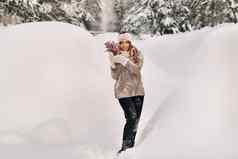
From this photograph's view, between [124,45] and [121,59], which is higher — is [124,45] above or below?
above

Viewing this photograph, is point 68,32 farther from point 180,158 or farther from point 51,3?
point 51,3

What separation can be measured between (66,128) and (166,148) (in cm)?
270

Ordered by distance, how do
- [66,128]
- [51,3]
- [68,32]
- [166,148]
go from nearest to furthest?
[166,148] → [66,128] → [68,32] → [51,3]

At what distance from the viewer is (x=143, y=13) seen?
3466 centimetres

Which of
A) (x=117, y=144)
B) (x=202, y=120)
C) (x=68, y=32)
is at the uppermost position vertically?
(x=68, y=32)

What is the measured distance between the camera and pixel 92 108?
10.2 meters

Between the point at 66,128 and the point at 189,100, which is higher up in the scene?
the point at 189,100

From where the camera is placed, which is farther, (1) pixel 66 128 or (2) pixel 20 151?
(1) pixel 66 128

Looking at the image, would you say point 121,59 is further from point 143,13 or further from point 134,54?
point 143,13

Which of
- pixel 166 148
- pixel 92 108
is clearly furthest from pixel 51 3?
pixel 166 148

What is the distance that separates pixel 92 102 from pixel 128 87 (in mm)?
2957

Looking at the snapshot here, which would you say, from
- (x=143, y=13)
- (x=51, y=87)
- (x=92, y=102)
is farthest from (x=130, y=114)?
(x=143, y=13)

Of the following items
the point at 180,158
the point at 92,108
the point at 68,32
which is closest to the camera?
the point at 180,158

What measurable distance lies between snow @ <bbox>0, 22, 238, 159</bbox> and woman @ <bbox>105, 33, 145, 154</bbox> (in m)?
0.25
